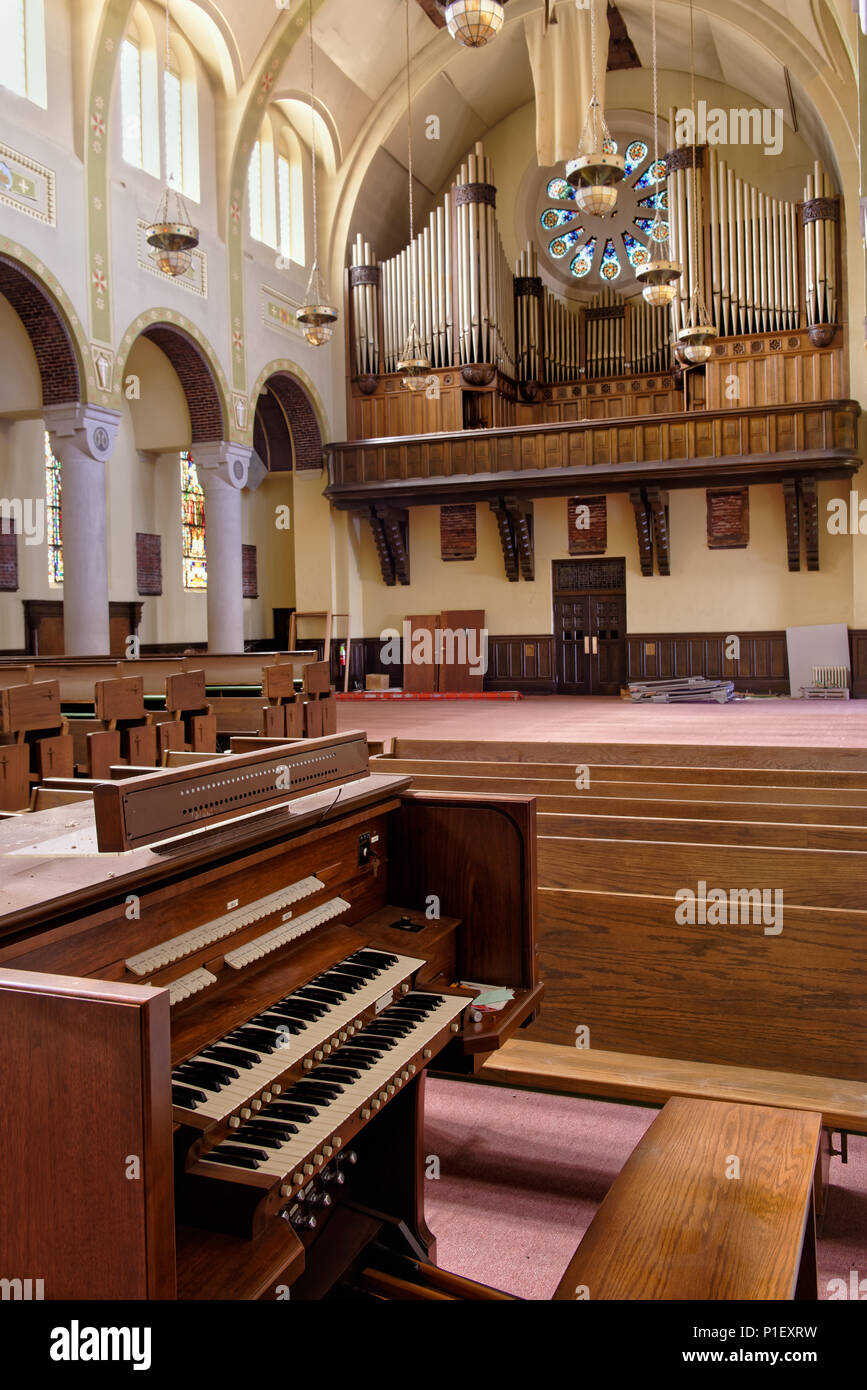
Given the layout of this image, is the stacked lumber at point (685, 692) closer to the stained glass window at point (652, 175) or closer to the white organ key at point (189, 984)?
the stained glass window at point (652, 175)

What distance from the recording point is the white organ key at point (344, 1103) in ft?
5.84

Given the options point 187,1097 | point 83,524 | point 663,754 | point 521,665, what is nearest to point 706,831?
point 663,754

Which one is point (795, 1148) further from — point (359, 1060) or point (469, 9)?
point (469, 9)

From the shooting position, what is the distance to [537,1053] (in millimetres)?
3729

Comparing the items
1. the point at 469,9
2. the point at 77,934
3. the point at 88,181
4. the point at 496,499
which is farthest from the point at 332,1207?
the point at 496,499

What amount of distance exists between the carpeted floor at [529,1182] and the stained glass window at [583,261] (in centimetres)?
1451

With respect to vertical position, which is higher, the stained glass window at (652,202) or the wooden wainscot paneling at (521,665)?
the stained glass window at (652,202)

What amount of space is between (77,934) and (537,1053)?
2.27 m

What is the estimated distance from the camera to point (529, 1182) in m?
3.31

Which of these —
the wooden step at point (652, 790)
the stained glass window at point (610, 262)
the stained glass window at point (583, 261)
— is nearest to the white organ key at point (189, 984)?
the wooden step at point (652, 790)

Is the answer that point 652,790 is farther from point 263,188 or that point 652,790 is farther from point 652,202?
point 652,202

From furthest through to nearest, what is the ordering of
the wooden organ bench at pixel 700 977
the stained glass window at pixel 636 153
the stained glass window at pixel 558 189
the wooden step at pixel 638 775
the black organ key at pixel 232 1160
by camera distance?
the stained glass window at pixel 558 189 → the stained glass window at pixel 636 153 → the wooden step at pixel 638 775 → the wooden organ bench at pixel 700 977 → the black organ key at pixel 232 1160

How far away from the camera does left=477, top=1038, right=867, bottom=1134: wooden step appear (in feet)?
10.5

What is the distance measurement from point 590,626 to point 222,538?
5318 mm
